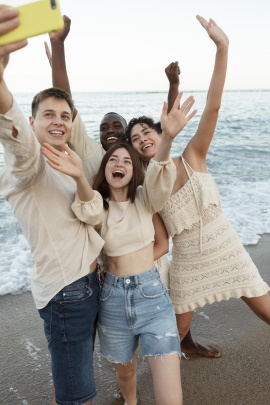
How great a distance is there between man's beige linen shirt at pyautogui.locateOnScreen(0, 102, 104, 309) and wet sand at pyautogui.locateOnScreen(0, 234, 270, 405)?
1348 millimetres

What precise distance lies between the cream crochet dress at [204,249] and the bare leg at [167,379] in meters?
0.78

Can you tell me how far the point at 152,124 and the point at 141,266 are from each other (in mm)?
1318

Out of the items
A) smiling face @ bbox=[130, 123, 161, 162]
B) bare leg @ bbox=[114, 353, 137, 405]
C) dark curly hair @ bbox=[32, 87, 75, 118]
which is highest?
dark curly hair @ bbox=[32, 87, 75, 118]

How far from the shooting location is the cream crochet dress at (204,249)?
2973mm

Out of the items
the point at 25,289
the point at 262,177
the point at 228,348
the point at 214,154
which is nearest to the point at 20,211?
the point at 228,348

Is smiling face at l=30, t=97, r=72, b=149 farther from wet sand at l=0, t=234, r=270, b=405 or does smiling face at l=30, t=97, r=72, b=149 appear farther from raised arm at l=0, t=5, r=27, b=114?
wet sand at l=0, t=234, r=270, b=405

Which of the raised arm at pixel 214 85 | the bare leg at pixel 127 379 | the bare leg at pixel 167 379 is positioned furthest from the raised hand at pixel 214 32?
the bare leg at pixel 127 379

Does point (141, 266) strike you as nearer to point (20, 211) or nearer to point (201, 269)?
point (201, 269)

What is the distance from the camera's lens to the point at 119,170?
9.02 ft

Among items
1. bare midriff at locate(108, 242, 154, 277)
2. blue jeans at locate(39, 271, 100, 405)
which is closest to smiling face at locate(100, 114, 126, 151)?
bare midriff at locate(108, 242, 154, 277)

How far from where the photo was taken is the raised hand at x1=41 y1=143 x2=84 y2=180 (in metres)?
2.11

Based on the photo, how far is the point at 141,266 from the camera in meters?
2.63

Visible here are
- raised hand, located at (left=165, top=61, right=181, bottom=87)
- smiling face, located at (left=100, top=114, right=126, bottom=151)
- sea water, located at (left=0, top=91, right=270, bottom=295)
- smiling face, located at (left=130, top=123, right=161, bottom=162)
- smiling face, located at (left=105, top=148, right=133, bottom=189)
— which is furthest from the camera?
sea water, located at (left=0, top=91, right=270, bottom=295)

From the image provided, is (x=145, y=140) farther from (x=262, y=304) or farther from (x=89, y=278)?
(x=262, y=304)
